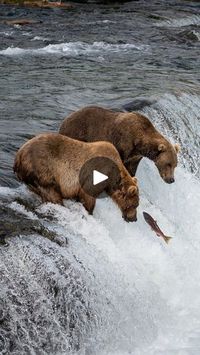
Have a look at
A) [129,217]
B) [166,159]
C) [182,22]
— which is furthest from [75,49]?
[129,217]

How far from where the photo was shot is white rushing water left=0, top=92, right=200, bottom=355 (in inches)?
235

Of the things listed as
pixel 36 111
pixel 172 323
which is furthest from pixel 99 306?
pixel 36 111

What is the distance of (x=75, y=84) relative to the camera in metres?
12.5

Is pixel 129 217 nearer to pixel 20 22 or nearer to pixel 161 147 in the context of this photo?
pixel 161 147

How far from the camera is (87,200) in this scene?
6.83 meters

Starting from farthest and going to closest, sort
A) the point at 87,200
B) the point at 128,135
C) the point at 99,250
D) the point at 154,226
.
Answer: the point at 128,135
the point at 154,226
the point at 87,200
the point at 99,250

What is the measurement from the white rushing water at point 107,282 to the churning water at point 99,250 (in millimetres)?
11

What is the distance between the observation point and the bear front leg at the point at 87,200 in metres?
6.81

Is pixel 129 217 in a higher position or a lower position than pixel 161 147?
lower

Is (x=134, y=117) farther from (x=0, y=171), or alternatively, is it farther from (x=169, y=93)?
(x=169, y=93)
